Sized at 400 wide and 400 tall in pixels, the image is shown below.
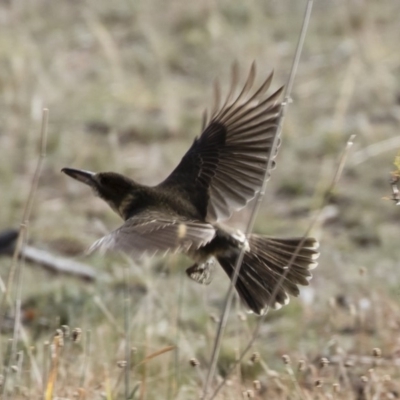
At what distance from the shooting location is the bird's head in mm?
4172

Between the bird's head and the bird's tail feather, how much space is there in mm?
418

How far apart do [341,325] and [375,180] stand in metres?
2.35

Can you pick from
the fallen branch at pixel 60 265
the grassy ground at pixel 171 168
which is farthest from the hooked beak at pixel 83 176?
the fallen branch at pixel 60 265

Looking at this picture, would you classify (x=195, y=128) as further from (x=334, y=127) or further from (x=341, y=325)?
(x=341, y=325)

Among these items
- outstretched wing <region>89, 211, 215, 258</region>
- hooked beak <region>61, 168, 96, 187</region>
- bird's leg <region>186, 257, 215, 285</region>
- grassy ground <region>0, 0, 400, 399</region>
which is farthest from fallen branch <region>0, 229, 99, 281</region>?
outstretched wing <region>89, 211, 215, 258</region>

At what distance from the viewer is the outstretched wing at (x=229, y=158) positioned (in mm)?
4250

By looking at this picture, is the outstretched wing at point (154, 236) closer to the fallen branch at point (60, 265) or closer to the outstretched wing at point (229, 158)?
the outstretched wing at point (229, 158)

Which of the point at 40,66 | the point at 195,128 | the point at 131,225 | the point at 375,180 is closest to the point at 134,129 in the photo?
the point at 195,128

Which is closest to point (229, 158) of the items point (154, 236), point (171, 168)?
point (154, 236)

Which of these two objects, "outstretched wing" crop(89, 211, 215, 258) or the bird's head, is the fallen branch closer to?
the bird's head

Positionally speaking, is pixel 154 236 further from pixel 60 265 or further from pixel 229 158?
Answer: pixel 60 265

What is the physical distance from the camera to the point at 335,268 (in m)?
6.24

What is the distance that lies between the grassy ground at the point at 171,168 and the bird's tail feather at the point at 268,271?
6.0 inches

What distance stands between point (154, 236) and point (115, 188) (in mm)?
865
